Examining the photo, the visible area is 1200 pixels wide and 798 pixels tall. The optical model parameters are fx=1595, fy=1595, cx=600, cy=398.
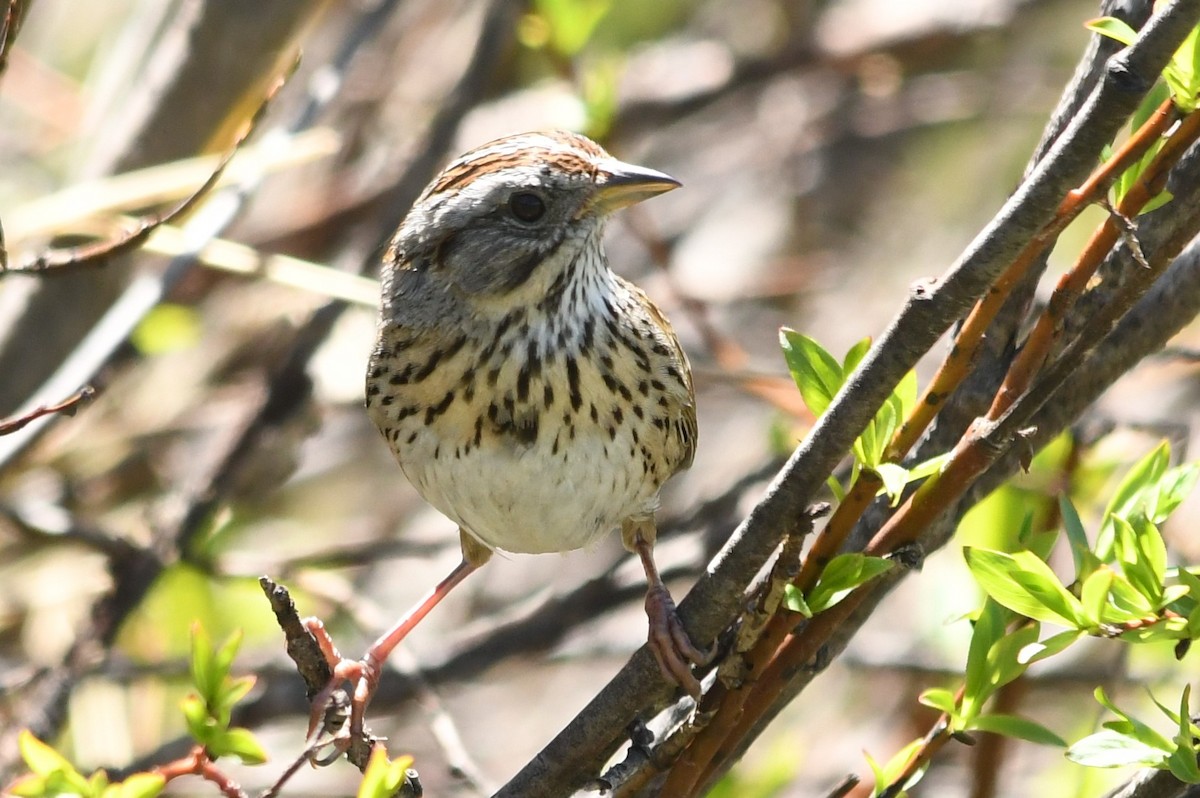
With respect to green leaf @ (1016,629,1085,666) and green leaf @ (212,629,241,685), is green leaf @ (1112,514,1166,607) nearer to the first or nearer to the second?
green leaf @ (1016,629,1085,666)

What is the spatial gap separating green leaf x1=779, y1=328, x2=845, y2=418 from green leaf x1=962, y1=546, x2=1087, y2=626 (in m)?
0.30

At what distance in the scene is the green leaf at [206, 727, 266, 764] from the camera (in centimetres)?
206

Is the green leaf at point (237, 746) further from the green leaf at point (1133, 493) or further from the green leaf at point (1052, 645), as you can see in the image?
the green leaf at point (1133, 493)

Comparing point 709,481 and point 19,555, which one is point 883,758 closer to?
point 709,481

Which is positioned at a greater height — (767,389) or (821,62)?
(821,62)

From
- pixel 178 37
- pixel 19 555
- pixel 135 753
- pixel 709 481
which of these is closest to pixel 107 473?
pixel 19 555

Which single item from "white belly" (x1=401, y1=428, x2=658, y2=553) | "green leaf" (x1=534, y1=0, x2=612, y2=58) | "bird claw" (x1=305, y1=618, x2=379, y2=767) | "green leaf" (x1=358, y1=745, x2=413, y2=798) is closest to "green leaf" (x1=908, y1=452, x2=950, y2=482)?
"green leaf" (x1=358, y1=745, x2=413, y2=798)

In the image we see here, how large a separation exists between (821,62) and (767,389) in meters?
1.91

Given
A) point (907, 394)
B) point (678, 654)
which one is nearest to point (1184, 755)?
point (907, 394)

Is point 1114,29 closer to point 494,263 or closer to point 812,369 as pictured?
point 812,369

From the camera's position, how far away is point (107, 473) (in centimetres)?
498

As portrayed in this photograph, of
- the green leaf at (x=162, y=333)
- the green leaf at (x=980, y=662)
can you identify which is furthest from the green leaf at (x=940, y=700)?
the green leaf at (x=162, y=333)

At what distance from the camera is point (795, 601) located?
78.8 inches

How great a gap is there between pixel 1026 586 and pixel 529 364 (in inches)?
54.4
